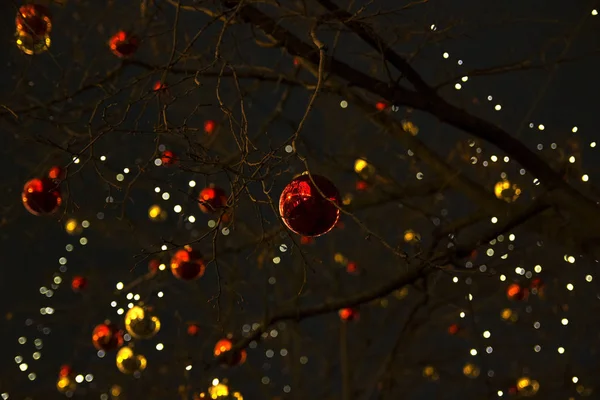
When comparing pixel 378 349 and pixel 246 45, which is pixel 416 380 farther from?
pixel 246 45

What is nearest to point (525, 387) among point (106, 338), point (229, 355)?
point (229, 355)

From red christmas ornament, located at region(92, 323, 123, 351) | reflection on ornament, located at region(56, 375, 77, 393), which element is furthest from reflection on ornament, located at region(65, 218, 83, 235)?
red christmas ornament, located at region(92, 323, 123, 351)

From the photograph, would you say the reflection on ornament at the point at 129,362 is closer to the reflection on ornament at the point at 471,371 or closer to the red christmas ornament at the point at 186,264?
the red christmas ornament at the point at 186,264

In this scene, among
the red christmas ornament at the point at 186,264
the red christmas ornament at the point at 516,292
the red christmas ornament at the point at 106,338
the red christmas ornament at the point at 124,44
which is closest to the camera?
the red christmas ornament at the point at 124,44

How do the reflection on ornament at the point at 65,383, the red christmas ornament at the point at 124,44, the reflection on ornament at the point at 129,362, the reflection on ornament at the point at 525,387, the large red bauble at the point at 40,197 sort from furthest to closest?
the reflection on ornament at the point at 525,387 → the reflection on ornament at the point at 65,383 → the reflection on ornament at the point at 129,362 → the red christmas ornament at the point at 124,44 → the large red bauble at the point at 40,197

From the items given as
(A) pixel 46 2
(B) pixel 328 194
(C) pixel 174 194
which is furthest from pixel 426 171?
(B) pixel 328 194

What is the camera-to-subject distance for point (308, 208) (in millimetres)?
1952

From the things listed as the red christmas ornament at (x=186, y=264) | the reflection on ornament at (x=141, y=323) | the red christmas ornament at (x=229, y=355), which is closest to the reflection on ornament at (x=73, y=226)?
the reflection on ornament at (x=141, y=323)

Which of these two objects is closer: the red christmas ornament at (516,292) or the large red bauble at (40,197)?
the large red bauble at (40,197)

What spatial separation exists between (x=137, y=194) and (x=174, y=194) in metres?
1.89

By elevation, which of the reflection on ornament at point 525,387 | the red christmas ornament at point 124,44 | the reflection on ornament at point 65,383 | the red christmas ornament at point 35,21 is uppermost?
the red christmas ornament at point 124,44

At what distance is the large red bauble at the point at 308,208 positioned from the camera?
196 cm

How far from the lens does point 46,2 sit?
335 cm

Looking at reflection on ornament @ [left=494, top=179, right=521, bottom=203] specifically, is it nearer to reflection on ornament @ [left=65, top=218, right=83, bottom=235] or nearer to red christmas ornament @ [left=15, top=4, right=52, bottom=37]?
red christmas ornament @ [left=15, top=4, right=52, bottom=37]
